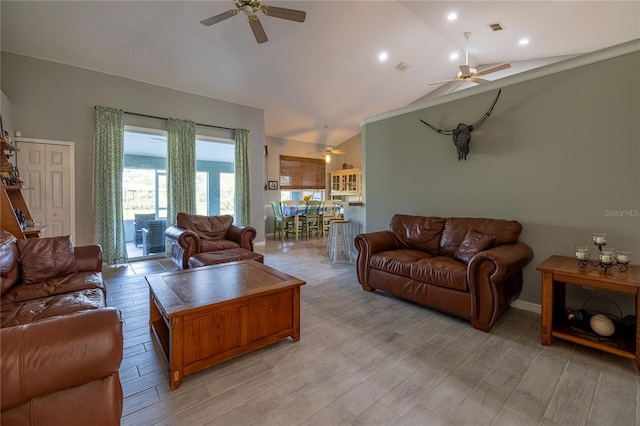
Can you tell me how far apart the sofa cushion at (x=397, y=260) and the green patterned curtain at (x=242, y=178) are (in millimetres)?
3766

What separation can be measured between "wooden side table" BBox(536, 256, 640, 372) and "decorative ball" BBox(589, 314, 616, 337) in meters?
0.06

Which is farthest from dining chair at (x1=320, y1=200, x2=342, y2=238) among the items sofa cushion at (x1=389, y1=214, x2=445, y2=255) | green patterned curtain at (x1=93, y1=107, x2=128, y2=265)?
green patterned curtain at (x1=93, y1=107, x2=128, y2=265)

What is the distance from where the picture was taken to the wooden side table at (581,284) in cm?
186

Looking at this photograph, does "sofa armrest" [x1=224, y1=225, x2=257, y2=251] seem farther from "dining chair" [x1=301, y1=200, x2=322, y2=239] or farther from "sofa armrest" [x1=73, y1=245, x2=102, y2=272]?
"dining chair" [x1=301, y1=200, x2=322, y2=239]

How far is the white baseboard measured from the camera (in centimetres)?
282

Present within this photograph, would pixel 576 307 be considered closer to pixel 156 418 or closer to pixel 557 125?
pixel 557 125

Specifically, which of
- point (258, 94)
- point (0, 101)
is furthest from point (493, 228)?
point (0, 101)

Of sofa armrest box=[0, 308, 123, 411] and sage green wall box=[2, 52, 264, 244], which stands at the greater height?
sage green wall box=[2, 52, 264, 244]

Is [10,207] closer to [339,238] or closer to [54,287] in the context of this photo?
[54,287]

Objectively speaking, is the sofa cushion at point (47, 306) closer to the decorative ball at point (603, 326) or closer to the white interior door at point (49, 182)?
the white interior door at point (49, 182)

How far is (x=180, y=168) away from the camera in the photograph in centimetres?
538

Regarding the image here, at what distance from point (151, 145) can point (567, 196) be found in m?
7.32

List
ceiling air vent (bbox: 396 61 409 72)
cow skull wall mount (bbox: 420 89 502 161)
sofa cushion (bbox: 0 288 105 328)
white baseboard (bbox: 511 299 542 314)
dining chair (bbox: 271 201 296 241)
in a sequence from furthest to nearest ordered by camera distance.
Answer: dining chair (bbox: 271 201 296 241) < ceiling air vent (bbox: 396 61 409 72) < cow skull wall mount (bbox: 420 89 502 161) < white baseboard (bbox: 511 299 542 314) < sofa cushion (bbox: 0 288 105 328)

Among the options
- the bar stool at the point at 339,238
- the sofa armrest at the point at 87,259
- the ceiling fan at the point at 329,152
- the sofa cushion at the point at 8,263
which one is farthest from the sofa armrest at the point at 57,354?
the ceiling fan at the point at 329,152
